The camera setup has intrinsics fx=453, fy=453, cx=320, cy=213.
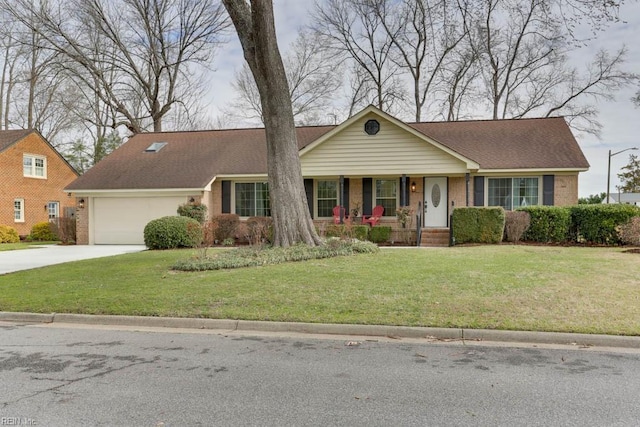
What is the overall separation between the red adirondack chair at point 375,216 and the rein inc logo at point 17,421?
588 inches

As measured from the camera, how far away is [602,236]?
14.5 meters

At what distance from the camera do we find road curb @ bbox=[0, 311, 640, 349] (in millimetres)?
5668

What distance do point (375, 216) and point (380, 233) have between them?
1.68 m

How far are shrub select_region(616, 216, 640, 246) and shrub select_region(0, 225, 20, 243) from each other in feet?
89.3

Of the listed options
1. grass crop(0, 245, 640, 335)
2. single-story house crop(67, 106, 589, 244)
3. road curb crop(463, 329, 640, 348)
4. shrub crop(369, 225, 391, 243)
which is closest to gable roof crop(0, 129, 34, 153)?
single-story house crop(67, 106, 589, 244)

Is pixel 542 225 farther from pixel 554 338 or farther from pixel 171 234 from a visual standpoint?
pixel 171 234

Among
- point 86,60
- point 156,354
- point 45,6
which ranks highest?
point 45,6

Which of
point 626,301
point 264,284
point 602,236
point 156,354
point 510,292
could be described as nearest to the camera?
point 156,354

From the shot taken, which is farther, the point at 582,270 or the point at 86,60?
the point at 86,60

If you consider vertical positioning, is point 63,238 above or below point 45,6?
below

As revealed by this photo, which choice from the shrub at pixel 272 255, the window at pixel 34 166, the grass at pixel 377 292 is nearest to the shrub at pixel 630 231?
the grass at pixel 377 292

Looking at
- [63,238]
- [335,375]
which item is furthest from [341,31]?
[335,375]

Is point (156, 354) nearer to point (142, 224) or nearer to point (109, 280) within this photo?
point (109, 280)

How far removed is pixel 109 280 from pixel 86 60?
22.7 meters
